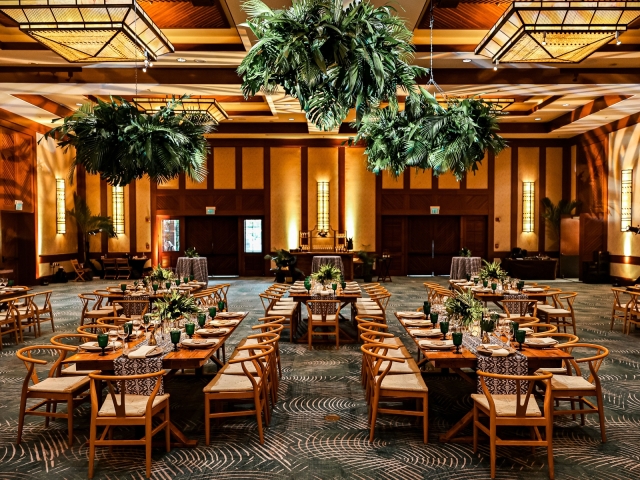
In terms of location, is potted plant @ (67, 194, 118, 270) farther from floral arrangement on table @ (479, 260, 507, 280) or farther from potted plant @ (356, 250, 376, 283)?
floral arrangement on table @ (479, 260, 507, 280)

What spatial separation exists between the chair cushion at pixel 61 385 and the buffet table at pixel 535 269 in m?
14.8

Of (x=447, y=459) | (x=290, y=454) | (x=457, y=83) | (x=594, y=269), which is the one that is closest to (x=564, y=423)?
(x=447, y=459)

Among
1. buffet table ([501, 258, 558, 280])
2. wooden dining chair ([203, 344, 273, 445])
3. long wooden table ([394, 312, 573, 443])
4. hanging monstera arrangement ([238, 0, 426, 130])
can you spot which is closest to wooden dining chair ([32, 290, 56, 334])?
wooden dining chair ([203, 344, 273, 445])

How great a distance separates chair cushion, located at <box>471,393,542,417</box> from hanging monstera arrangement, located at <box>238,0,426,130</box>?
2294mm

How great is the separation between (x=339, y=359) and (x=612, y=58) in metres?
8.08

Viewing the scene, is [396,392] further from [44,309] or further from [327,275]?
[44,309]

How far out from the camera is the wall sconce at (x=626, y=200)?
1470cm

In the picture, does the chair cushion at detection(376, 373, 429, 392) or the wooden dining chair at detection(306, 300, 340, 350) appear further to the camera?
the wooden dining chair at detection(306, 300, 340, 350)


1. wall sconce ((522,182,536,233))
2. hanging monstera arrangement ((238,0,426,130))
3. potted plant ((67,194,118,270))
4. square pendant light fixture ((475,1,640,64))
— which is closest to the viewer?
hanging monstera arrangement ((238,0,426,130))

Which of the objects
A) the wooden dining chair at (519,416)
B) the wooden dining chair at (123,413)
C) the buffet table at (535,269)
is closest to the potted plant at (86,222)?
the buffet table at (535,269)

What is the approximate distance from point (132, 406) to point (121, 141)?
2357 mm

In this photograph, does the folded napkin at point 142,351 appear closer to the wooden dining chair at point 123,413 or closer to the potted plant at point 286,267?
the wooden dining chair at point 123,413

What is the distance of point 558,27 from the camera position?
5887mm

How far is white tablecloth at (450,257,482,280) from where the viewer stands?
12.5 meters
